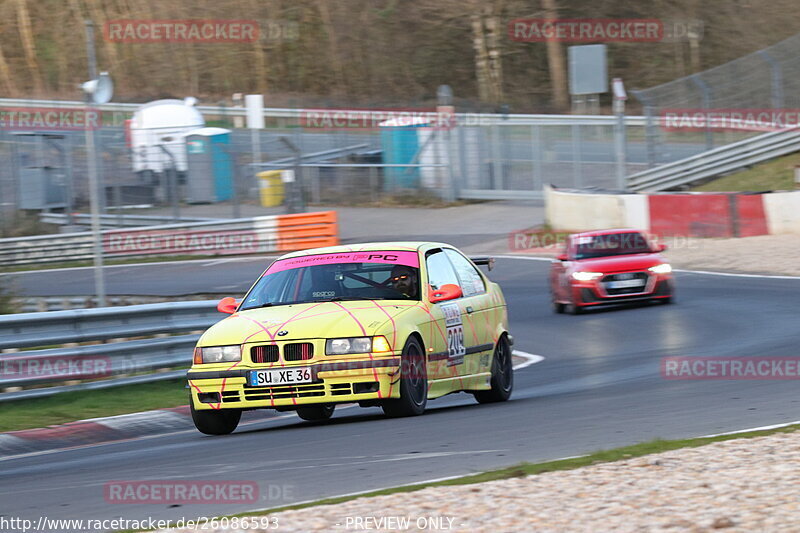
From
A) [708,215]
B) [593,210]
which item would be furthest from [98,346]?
[593,210]

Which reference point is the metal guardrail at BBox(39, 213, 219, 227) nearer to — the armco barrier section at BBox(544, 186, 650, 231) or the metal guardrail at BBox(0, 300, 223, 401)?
the armco barrier section at BBox(544, 186, 650, 231)

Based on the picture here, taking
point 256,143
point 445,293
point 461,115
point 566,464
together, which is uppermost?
point 461,115

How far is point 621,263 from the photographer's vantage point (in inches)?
751

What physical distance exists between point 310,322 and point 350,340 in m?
0.36

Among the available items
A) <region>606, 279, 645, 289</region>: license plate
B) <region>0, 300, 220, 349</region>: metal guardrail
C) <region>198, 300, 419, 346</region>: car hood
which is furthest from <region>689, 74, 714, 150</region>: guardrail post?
<region>198, 300, 419, 346</region>: car hood

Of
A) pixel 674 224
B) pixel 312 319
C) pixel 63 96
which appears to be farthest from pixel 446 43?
pixel 312 319

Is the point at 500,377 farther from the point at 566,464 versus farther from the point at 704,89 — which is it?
the point at 704,89

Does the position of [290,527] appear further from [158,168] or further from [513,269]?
[158,168]

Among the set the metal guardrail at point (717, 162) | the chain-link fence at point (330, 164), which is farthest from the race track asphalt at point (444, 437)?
the metal guardrail at point (717, 162)

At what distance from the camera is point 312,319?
Result: 944cm

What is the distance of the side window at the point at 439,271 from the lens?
34.1ft

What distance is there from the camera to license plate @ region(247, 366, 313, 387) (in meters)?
9.19

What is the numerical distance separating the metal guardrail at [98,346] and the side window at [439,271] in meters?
3.63

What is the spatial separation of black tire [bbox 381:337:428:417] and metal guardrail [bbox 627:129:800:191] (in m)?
24.9
